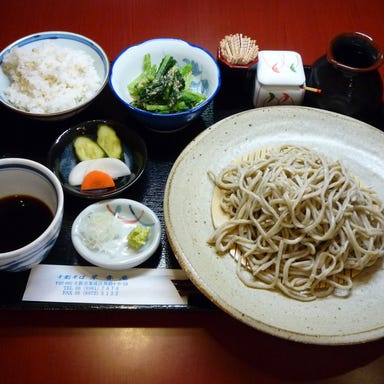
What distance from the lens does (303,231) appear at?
1.74 m

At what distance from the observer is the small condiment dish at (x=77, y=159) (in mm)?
1913

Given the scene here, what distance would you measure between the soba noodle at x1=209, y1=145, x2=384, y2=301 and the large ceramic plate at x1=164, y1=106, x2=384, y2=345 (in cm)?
6

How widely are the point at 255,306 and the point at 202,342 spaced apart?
295mm

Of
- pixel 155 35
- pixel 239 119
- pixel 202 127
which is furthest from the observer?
pixel 155 35

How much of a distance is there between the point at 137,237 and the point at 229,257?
400mm

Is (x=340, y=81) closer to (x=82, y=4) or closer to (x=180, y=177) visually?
(x=180, y=177)

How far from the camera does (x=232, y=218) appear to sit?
1.89 meters

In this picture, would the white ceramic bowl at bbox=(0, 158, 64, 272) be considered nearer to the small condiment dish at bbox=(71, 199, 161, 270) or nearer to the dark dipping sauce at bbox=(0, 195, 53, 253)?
the dark dipping sauce at bbox=(0, 195, 53, 253)

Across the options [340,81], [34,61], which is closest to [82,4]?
[34,61]

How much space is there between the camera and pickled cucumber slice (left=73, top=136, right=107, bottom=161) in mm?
2057

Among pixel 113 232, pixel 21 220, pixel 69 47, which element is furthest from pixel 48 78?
pixel 113 232

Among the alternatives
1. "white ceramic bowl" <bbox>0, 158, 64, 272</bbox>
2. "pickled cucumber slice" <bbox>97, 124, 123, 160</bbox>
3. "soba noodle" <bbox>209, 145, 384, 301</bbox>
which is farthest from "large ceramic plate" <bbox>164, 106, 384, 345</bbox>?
"white ceramic bowl" <bbox>0, 158, 64, 272</bbox>

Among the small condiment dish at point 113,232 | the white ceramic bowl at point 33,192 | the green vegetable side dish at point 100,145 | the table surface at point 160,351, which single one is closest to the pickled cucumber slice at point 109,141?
the green vegetable side dish at point 100,145

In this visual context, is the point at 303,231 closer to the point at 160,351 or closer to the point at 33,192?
the point at 160,351
